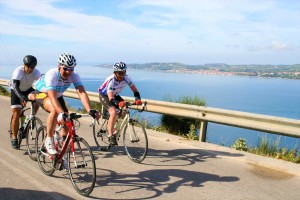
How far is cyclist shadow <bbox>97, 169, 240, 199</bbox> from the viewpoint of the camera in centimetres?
486

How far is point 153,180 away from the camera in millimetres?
5391

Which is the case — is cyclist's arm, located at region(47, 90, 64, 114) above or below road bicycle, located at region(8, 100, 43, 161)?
above

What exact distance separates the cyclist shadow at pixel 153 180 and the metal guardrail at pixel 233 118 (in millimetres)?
1858

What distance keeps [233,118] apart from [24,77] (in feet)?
15.5

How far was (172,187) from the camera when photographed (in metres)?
5.08

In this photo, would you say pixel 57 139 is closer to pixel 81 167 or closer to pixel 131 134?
pixel 81 167

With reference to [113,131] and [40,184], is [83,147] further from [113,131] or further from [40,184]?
[113,131]

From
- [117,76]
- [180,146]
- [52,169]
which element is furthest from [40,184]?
[180,146]

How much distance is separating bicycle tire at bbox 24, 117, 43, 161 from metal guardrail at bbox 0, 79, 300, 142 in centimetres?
379

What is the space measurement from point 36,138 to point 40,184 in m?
1.23

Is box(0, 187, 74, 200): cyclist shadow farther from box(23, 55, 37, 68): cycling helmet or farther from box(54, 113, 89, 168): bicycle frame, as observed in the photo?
box(23, 55, 37, 68): cycling helmet

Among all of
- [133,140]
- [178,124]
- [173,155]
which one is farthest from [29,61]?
[178,124]

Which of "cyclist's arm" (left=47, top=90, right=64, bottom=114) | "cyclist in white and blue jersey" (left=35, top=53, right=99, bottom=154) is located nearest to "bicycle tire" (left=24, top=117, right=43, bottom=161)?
"cyclist in white and blue jersey" (left=35, top=53, right=99, bottom=154)

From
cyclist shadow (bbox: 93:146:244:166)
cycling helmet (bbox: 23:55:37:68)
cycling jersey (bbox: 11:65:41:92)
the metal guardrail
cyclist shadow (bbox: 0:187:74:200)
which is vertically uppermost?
cycling helmet (bbox: 23:55:37:68)
